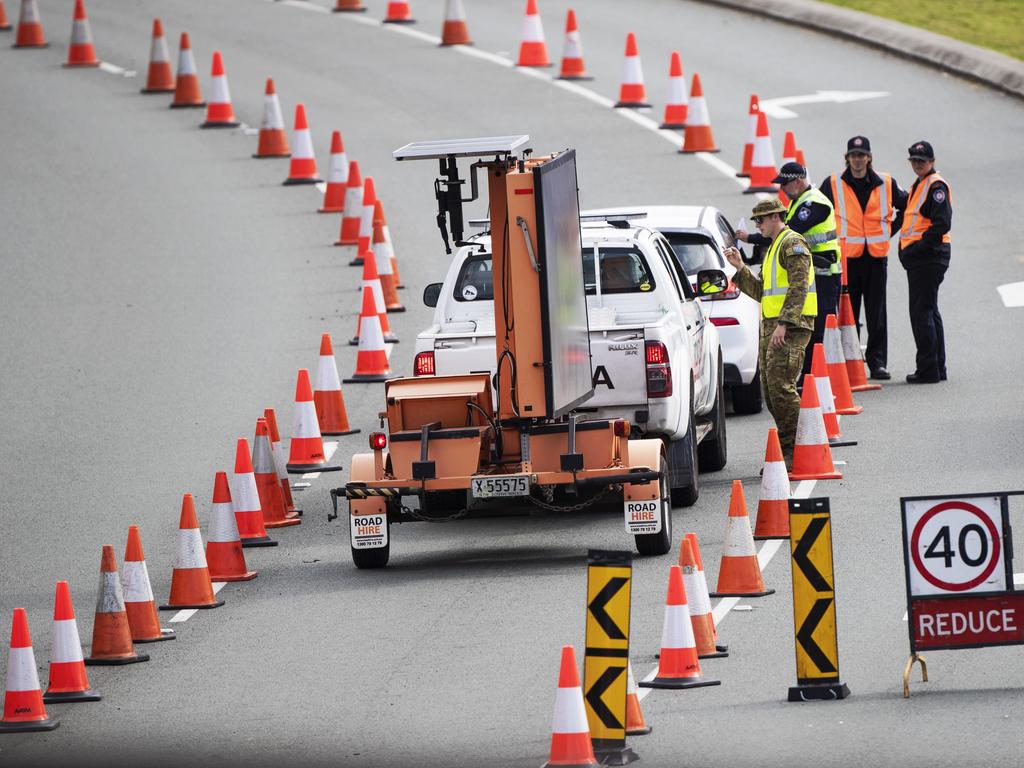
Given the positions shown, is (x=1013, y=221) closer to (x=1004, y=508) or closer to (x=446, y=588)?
(x=446, y=588)

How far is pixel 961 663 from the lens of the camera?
38.0ft

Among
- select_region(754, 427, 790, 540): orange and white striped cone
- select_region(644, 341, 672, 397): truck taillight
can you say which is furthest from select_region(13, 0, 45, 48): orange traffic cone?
select_region(754, 427, 790, 540): orange and white striped cone

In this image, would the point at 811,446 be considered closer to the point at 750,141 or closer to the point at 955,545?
the point at 955,545

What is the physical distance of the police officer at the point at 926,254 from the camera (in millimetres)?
19672

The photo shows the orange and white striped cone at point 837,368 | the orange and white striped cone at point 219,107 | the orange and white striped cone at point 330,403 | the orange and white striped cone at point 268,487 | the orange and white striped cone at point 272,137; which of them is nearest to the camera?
the orange and white striped cone at point 268,487

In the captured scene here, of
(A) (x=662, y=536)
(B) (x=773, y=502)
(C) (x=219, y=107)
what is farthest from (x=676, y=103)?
(A) (x=662, y=536)

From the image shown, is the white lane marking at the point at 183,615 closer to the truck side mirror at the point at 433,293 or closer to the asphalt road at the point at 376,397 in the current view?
the asphalt road at the point at 376,397

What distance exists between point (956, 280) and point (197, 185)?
10142mm

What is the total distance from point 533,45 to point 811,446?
60.6 feet

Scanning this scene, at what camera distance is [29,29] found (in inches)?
1443

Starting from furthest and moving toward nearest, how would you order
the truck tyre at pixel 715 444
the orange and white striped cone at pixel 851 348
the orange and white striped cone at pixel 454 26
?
1. the orange and white striped cone at pixel 454 26
2. the orange and white striped cone at pixel 851 348
3. the truck tyre at pixel 715 444

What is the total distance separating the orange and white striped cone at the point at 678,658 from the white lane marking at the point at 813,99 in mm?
19656

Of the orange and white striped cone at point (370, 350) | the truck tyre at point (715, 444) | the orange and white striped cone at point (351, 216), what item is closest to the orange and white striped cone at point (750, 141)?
the orange and white striped cone at point (351, 216)

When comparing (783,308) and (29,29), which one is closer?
(783,308)
